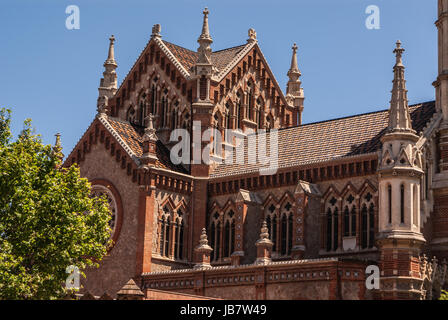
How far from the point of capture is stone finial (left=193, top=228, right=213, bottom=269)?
5422 cm

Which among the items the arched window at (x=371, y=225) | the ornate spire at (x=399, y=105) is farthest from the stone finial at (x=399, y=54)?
the arched window at (x=371, y=225)

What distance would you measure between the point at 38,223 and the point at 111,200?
15.2 metres

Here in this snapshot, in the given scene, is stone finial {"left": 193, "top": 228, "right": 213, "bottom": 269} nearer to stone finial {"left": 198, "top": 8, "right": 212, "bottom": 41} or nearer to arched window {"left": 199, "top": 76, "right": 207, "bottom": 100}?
arched window {"left": 199, "top": 76, "right": 207, "bottom": 100}

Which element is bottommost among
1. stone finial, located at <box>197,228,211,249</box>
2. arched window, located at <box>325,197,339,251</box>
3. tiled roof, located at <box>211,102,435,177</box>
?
stone finial, located at <box>197,228,211,249</box>

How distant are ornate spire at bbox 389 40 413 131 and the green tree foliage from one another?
1788 centimetres

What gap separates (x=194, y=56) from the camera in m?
68.6

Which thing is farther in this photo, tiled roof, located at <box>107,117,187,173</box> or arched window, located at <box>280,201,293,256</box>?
tiled roof, located at <box>107,117,187,173</box>

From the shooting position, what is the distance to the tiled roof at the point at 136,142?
59.8 m

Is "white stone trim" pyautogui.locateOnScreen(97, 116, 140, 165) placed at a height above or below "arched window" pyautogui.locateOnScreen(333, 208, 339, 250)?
above

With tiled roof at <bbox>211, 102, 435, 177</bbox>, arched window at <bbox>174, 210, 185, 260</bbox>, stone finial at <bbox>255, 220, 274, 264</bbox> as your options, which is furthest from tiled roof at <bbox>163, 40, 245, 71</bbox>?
stone finial at <bbox>255, 220, 274, 264</bbox>

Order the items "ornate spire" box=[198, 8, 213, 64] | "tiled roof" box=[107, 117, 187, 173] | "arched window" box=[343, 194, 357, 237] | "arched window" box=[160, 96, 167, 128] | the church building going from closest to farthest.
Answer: the church building → "arched window" box=[343, 194, 357, 237] → "tiled roof" box=[107, 117, 187, 173] → "ornate spire" box=[198, 8, 213, 64] → "arched window" box=[160, 96, 167, 128]

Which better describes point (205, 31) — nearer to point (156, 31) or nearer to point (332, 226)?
point (156, 31)
